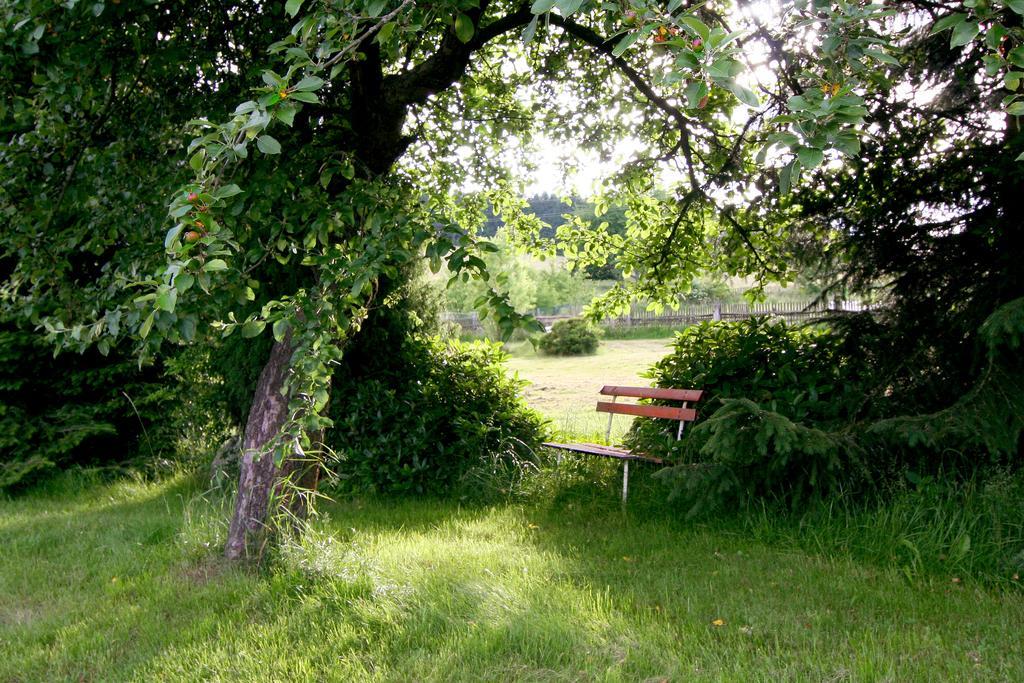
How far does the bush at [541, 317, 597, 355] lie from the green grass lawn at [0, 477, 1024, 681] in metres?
21.5

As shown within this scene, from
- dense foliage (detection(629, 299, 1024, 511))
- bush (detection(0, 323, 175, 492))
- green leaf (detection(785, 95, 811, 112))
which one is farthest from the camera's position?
bush (detection(0, 323, 175, 492))

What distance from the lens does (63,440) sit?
7.75m

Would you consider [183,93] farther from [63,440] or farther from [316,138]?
[63,440]

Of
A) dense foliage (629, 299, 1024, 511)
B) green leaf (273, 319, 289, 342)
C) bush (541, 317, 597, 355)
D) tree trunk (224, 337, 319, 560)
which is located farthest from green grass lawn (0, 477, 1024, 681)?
bush (541, 317, 597, 355)

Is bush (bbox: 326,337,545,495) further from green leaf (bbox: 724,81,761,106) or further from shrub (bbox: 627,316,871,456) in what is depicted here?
green leaf (bbox: 724,81,761,106)

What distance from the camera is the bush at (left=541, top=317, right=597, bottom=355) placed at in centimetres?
2703

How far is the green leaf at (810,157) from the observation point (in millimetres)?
1960

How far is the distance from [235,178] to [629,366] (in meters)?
18.7

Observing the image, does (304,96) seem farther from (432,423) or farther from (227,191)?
(432,423)

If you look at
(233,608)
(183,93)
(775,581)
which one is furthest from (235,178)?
(775,581)

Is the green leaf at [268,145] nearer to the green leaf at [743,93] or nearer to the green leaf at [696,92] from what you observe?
the green leaf at [696,92]

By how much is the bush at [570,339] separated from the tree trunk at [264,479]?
21.9m

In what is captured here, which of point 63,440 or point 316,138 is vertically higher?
point 316,138

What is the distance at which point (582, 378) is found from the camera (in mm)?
20219
